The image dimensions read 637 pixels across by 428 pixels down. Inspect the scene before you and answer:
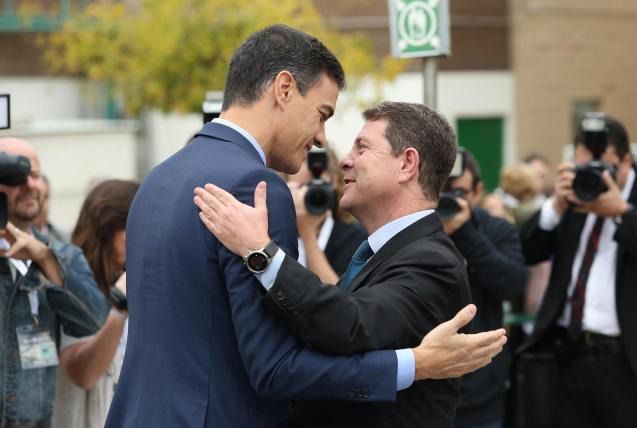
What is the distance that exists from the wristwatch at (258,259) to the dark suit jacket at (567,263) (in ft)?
9.39

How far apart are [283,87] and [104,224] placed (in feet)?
6.81

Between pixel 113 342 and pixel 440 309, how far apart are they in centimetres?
182

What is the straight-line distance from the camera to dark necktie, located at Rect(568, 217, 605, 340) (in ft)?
18.1

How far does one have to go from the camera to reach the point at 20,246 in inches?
157

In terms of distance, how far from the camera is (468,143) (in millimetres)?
22219

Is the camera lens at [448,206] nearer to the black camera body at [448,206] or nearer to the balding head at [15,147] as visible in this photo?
the black camera body at [448,206]

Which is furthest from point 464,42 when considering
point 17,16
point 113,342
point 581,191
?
point 113,342

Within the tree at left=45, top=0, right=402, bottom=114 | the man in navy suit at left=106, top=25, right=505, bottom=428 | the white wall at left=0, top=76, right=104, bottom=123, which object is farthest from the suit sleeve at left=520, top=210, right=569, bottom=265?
the white wall at left=0, top=76, right=104, bottom=123

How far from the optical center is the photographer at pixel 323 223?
5.14 metres

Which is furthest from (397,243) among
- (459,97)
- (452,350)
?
(459,97)

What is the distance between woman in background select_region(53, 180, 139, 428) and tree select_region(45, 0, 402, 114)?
11436mm

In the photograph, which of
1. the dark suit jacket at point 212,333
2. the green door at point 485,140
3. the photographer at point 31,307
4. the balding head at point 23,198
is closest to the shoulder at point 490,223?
the photographer at point 31,307

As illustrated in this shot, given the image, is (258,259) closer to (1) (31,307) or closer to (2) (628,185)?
(1) (31,307)

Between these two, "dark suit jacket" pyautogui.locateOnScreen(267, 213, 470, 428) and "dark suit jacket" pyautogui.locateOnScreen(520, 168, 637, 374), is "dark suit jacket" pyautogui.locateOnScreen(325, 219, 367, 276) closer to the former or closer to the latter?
"dark suit jacket" pyautogui.locateOnScreen(520, 168, 637, 374)
